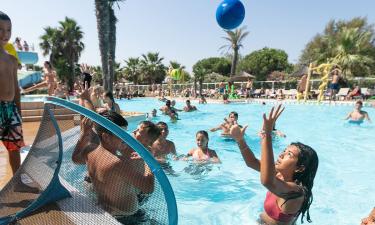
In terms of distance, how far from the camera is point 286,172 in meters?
2.49

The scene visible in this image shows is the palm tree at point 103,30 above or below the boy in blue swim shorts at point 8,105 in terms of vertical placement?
above

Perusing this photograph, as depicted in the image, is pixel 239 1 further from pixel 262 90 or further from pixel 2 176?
pixel 262 90

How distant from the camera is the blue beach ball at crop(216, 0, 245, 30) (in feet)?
27.8

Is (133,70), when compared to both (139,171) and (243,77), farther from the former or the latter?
(139,171)

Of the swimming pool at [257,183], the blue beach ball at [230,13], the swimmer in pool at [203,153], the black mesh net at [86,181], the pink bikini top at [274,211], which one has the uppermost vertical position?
the blue beach ball at [230,13]

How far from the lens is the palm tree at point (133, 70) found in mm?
53319

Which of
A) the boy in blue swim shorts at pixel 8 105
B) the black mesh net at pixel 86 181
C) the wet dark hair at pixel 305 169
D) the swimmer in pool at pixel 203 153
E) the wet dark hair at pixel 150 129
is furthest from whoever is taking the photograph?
the swimmer in pool at pixel 203 153

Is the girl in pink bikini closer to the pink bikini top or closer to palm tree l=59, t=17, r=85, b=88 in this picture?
the pink bikini top

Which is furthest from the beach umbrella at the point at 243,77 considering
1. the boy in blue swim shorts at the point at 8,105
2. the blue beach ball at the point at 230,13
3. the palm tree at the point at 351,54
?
the boy in blue swim shorts at the point at 8,105

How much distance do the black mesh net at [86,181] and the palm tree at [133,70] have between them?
51.0 metres

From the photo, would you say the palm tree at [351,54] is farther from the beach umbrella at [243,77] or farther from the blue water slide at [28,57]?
the blue water slide at [28,57]

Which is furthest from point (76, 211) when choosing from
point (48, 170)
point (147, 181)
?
point (147, 181)

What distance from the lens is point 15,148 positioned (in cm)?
322

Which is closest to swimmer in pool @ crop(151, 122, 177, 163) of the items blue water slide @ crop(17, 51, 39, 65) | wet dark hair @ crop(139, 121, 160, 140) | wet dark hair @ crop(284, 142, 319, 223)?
wet dark hair @ crop(139, 121, 160, 140)
